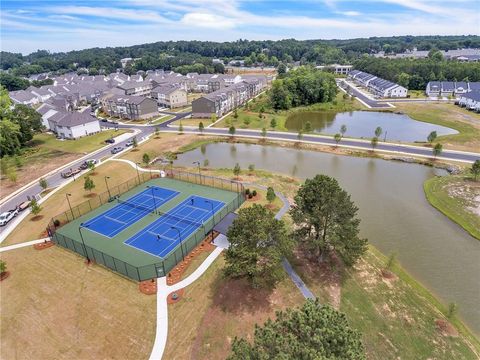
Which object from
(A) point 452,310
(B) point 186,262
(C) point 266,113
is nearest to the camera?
(A) point 452,310

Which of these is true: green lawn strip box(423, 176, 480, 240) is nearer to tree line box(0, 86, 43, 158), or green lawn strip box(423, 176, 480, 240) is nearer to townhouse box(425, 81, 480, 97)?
tree line box(0, 86, 43, 158)

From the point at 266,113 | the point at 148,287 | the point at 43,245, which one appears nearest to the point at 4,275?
the point at 43,245

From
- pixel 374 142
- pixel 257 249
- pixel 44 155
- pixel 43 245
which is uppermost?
pixel 257 249

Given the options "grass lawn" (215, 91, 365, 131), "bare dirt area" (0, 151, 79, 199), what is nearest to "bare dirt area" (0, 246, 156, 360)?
"bare dirt area" (0, 151, 79, 199)

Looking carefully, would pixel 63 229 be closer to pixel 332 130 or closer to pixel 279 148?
pixel 279 148

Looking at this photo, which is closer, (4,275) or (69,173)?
(4,275)

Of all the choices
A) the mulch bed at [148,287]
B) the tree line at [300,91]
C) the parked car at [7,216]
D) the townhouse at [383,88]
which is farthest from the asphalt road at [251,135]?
the townhouse at [383,88]

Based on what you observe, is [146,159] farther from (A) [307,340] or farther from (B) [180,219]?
(A) [307,340]
